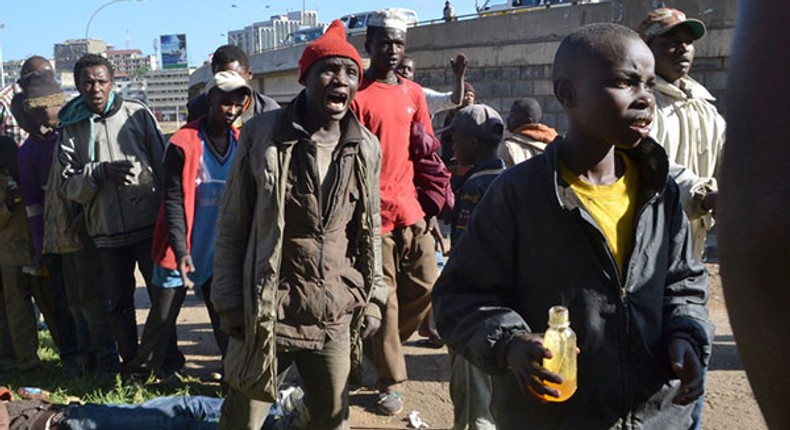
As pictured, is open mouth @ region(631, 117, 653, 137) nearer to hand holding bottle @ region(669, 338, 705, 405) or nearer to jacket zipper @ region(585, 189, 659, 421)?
jacket zipper @ region(585, 189, 659, 421)

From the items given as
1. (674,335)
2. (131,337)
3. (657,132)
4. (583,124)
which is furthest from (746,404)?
(131,337)

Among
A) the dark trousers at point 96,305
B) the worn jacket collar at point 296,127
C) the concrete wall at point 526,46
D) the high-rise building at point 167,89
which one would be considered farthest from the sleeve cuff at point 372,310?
the high-rise building at point 167,89

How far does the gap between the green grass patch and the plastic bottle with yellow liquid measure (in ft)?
11.9

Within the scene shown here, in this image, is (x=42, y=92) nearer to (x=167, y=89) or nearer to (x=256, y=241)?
(x=256, y=241)

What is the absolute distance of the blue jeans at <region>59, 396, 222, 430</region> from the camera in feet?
13.9

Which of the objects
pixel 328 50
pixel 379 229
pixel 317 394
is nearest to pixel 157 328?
pixel 317 394

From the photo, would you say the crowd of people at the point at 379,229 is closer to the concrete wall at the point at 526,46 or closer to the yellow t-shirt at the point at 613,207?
the yellow t-shirt at the point at 613,207

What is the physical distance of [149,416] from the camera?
4.34 m

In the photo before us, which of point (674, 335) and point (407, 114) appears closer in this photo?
Answer: point (674, 335)

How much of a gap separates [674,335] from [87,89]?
4190 mm

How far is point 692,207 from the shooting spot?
3.39 meters

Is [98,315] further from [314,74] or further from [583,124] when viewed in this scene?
[583,124]

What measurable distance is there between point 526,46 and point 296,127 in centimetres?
1306

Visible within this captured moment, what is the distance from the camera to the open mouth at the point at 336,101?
11.3 ft
